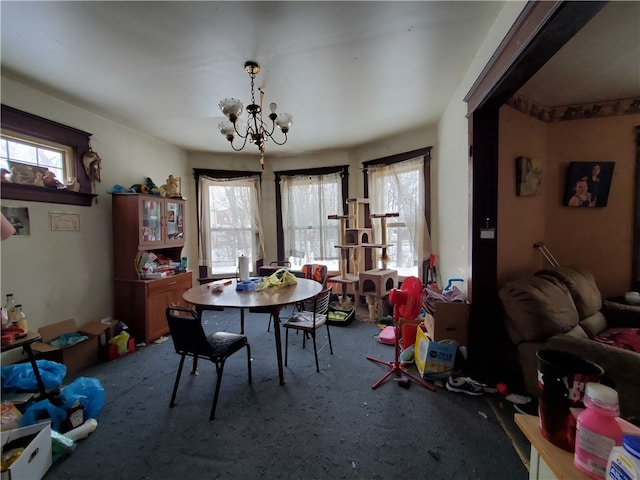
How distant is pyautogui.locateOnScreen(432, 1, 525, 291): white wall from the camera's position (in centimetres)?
189

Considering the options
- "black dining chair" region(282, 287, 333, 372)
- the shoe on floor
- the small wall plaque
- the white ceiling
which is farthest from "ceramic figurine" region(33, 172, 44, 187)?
the shoe on floor

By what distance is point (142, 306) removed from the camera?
3.08 meters

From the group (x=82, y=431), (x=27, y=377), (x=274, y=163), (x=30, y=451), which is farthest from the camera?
(x=274, y=163)

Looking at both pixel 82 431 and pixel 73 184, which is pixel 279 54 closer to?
pixel 73 184

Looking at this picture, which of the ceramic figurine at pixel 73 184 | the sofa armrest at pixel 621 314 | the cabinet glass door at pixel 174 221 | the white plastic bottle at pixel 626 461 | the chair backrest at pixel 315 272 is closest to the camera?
the white plastic bottle at pixel 626 461

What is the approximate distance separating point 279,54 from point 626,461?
2455 millimetres

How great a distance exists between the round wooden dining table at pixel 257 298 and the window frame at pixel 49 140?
1624 millimetres

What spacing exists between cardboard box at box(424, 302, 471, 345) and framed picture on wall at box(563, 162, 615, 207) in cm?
163

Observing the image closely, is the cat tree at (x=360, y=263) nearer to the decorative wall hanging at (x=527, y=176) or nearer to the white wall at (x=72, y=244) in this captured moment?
the decorative wall hanging at (x=527, y=176)

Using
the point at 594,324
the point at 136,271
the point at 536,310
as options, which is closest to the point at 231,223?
the point at 136,271

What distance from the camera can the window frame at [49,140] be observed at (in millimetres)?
2314

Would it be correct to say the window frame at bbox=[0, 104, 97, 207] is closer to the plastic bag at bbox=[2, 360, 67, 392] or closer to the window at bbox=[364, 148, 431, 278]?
the plastic bag at bbox=[2, 360, 67, 392]

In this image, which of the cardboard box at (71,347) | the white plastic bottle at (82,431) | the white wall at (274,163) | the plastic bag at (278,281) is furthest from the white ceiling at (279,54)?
the white plastic bottle at (82,431)

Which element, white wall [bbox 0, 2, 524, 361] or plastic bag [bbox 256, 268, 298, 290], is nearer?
white wall [bbox 0, 2, 524, 361]
